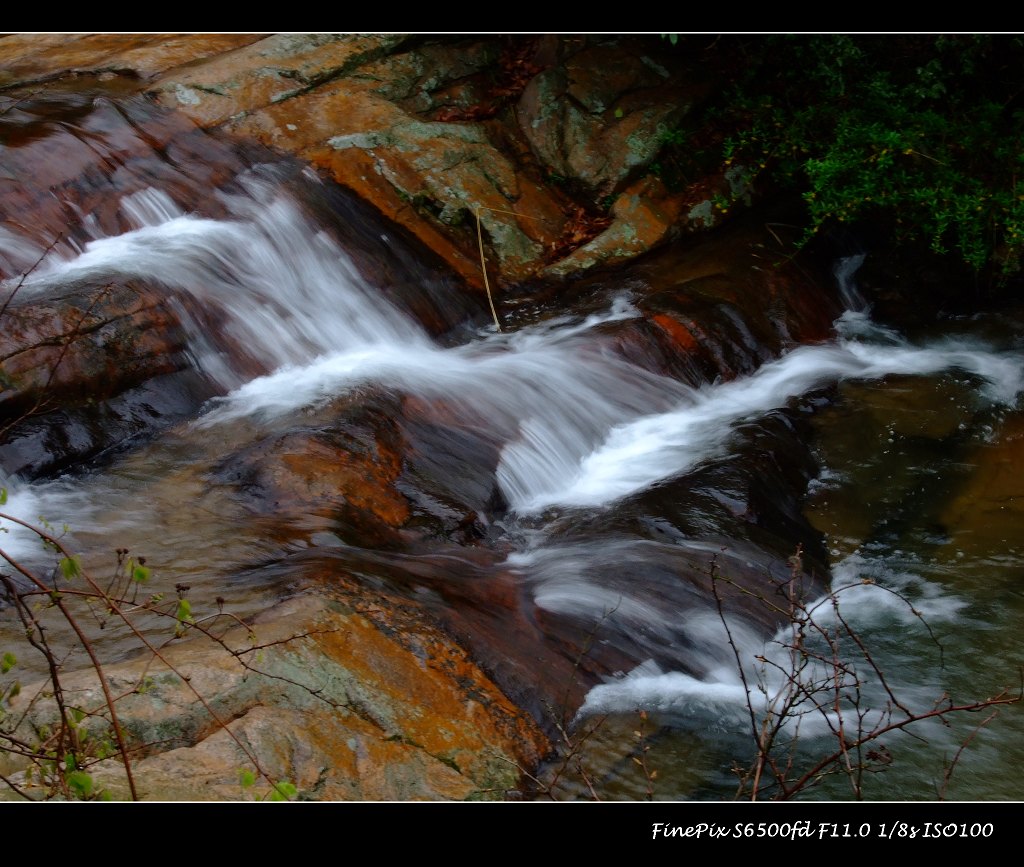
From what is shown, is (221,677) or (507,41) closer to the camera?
(221,677)

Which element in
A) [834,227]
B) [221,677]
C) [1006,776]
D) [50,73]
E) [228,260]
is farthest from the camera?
[834,227]

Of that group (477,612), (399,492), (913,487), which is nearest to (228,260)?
(399,492)

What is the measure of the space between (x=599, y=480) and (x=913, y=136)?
12.9 ft

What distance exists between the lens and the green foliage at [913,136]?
306 inches

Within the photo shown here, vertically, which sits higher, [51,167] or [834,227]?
[51,167]

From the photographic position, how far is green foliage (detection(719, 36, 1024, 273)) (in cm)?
778

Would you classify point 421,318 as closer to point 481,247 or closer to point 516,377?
point 481,247

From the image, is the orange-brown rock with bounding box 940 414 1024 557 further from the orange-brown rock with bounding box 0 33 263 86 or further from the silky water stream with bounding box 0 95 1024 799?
the orange-brown rock with bounding box 0 33 263 86

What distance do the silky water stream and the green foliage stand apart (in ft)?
3.12

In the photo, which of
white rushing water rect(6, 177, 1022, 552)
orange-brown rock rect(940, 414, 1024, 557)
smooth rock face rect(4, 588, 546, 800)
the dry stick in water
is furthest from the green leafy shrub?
smooth rock face rect(4, 588, 546, 800)

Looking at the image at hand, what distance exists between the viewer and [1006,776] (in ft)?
13.5

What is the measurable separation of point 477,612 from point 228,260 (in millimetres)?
3662

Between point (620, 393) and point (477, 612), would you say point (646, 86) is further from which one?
point (477, 612)

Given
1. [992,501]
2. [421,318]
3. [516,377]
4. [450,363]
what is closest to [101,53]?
[421,318]
